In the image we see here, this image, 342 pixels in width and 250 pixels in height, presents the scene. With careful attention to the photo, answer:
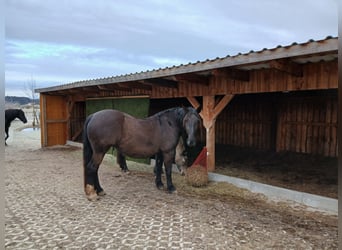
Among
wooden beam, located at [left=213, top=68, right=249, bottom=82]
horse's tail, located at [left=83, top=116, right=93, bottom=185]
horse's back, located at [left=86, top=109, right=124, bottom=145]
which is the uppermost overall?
wooden beam, located at [left=213, top=68, right=249, bottom=82]

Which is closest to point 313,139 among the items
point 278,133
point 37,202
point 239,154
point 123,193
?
point 278,133

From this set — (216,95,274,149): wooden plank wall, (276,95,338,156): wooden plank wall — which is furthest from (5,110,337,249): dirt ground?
(216,95,274,149): wooden plank wall

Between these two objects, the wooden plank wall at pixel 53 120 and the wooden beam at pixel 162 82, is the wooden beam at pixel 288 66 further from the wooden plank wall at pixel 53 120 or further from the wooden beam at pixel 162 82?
the wooden plank wall at pixel 53 120

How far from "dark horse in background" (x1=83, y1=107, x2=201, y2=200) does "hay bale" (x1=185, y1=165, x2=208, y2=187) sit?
1.44 feet

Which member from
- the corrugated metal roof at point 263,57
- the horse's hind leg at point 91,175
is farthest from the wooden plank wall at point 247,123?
the horse's hind leg at point 91,175

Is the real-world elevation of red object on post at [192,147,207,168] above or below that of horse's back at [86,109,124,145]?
below

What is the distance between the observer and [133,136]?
466 cm

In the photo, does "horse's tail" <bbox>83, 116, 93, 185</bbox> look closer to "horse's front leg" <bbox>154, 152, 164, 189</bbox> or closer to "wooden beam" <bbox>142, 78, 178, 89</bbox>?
"horse's front leg" <bbox>154, 152, 164, 189</bbox>

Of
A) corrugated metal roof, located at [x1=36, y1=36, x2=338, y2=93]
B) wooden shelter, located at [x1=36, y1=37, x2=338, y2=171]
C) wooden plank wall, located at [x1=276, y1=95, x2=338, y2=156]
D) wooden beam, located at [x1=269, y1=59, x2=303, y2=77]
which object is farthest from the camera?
wooden plank wall, located at [x1=276, y1=95, x2=338, y2=156]

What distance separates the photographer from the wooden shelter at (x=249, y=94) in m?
3.93

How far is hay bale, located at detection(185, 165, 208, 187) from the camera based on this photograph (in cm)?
506

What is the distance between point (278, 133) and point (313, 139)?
3.24ft

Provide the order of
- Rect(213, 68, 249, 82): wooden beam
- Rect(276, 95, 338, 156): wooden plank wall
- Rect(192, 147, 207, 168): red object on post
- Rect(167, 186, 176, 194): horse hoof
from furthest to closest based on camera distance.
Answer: Rect(276, 95, 338, 156): wooden plank wall, Rect(192, 147, 207, 168): red object on post, Rect(167, 186, 176, 194): horse hoof, Rect(213, 68, 249, 82): wooden beam

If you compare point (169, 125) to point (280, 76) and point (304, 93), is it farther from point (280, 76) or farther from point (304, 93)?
point (304, 93)
